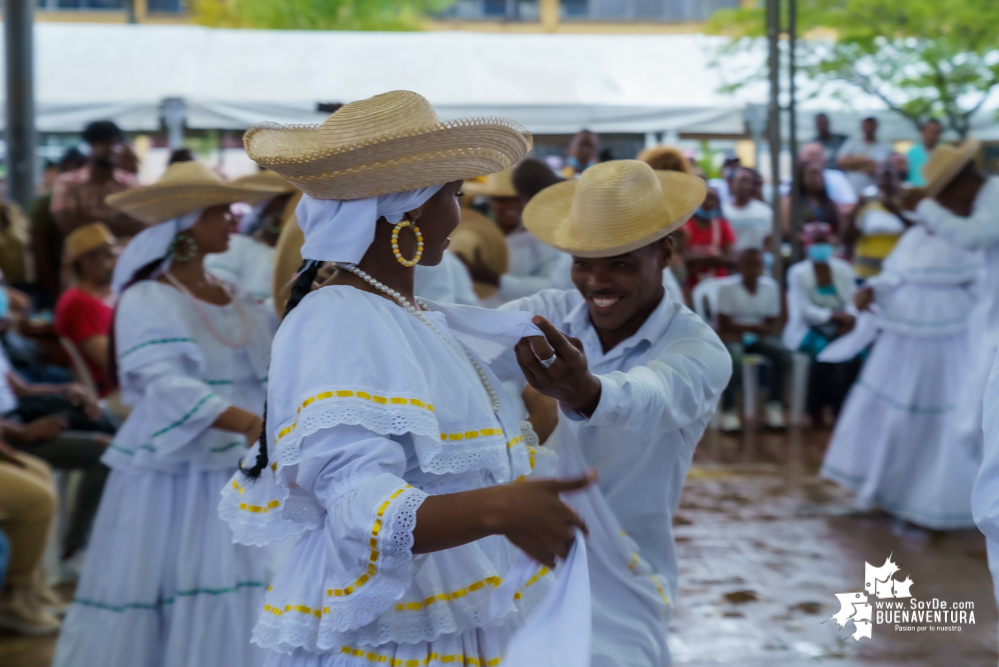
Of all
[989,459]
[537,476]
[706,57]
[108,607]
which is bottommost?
[108,607]

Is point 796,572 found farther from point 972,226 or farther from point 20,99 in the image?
point 20,99

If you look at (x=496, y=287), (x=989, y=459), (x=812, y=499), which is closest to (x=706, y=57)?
(x=812, y=499)

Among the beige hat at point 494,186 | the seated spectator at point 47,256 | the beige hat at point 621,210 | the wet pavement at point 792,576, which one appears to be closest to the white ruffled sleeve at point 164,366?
the beige hat at point 621,210

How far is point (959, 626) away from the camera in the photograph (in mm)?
5090

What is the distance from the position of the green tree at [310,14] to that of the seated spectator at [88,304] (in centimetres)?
2057

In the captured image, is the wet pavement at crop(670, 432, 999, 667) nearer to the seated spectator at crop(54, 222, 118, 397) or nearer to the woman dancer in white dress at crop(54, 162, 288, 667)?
the woman dancer in white dress at crop(54, 162, 288, 667)

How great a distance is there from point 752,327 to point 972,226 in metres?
3.73

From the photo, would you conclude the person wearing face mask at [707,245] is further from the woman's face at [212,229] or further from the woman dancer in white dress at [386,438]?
the woman dancer in white dress at [386,438]

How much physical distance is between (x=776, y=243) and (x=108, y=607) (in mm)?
8175

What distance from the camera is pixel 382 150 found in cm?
211

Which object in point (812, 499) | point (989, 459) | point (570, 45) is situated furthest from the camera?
point (570, 45)

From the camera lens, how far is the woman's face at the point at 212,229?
4234 mm

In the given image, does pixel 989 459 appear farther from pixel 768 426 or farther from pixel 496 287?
pixel 768 426

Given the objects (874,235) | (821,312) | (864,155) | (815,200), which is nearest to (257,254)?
(821,312)
